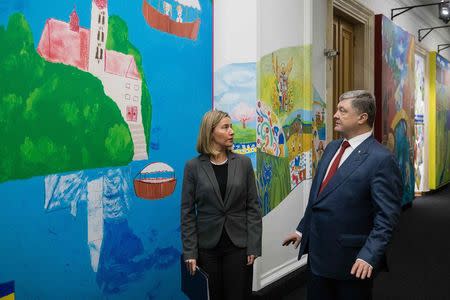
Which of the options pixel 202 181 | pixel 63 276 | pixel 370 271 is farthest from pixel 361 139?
pixel 63 276

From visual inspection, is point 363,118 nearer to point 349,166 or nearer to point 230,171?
point 349,166

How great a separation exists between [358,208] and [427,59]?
788 centimetres

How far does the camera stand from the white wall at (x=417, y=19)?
6230mm

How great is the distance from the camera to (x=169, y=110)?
2877 millimetres

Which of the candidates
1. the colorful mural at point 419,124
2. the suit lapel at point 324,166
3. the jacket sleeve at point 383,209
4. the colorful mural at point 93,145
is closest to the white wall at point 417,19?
the colorful mural at point 419,124

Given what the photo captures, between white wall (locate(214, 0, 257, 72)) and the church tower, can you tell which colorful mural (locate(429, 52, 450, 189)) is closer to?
white wall (locate(214, 0, 257, 72))

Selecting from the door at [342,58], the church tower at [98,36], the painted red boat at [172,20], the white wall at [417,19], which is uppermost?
the white wall at [417,19]

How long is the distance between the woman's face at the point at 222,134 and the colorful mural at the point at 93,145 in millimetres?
524

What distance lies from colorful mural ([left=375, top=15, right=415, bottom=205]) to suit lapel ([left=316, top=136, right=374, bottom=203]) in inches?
162

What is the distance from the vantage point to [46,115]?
2.12m

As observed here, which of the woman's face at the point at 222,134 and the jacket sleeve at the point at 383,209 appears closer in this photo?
the jacket sleeve at the point at 383,209

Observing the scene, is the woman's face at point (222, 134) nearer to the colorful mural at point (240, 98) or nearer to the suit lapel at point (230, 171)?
the suit lapel at point (230, 171)

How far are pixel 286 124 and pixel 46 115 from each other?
82.5 inches

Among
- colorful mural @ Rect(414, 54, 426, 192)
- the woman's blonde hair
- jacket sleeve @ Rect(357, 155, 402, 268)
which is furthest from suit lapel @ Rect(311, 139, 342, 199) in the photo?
colorful mural @ Rect(414, 54, 426, 192)
